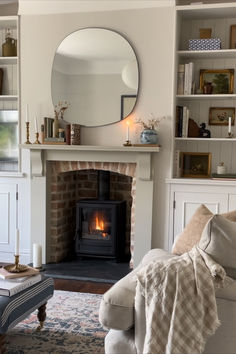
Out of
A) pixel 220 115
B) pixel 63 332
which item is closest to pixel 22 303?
pixel 63 332

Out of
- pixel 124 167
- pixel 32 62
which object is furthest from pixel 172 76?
pixel 32 62

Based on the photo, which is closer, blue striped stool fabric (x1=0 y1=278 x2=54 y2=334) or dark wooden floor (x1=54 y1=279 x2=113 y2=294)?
blue striped stool fabric (x1=0 y1=278 x2=54 y2=334)

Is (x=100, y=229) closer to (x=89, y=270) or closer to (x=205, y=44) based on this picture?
(x=89, y=270)

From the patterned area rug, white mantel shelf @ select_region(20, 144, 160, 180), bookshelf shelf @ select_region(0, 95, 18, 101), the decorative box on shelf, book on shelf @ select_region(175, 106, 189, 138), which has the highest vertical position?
the decorative box on shelf

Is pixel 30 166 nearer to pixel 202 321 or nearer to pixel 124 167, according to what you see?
pixel 124 167

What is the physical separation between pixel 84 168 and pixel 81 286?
122cm

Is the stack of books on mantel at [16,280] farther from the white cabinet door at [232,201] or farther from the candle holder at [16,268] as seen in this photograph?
the white cabinet door at [232,201]

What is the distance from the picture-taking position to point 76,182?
5.06 metres

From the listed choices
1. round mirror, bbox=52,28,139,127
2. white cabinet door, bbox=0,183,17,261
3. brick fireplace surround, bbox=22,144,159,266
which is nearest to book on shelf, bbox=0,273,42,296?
brick fireplace surround, bbox=22,144,159,266

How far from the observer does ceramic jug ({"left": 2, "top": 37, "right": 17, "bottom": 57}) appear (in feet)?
14.8

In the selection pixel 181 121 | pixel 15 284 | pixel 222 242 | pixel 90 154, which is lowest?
pixel 15 284

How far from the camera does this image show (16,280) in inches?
102

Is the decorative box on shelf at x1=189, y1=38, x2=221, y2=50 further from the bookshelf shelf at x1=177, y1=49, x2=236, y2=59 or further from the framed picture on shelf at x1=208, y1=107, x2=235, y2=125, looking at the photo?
the framed picture on shelf at x1=208, y1=107, x2=235, y2=125

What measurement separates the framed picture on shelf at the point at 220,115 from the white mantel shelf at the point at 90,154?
0.77 m
